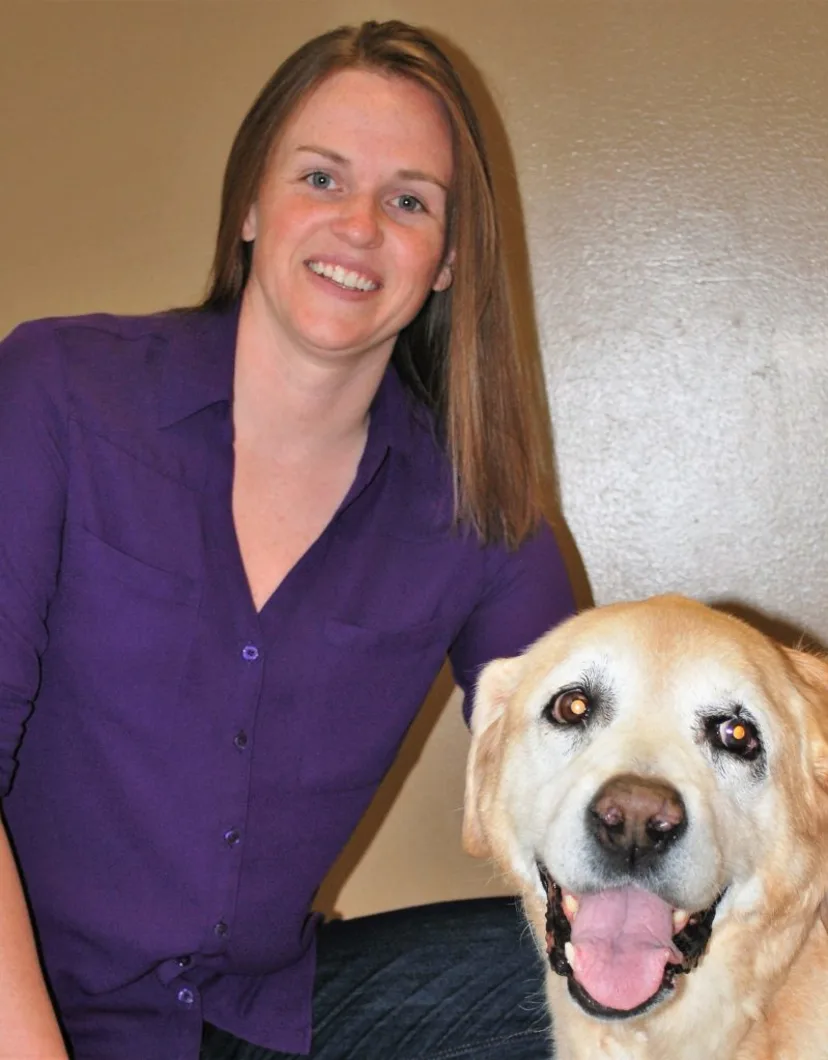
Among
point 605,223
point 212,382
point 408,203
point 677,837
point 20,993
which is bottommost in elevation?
point 20,993

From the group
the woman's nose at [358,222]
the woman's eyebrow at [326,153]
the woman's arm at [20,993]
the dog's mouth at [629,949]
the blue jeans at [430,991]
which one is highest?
the woman's eyebrow at [326,153]

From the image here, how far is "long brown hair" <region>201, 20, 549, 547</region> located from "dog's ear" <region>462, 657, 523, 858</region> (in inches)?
11.9

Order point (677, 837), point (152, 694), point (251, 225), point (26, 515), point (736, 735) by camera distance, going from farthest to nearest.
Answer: point (251, 225), point (152, 694), point (26, 515), point (736, 735), point (677, 837)

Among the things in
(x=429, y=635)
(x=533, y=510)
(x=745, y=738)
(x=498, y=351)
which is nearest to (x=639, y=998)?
(x=745, y=738)

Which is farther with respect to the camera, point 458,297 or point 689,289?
point 689,289

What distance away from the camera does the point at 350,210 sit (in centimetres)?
176

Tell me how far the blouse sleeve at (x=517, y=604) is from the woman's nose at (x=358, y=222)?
525 mm

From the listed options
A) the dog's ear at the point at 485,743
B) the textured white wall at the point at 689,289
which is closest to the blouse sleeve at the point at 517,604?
the dog's ear at the point at 485,743

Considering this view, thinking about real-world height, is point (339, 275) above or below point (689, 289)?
below

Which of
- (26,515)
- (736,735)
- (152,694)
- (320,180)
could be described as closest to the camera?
(736,735)

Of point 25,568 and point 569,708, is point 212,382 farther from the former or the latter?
point 569,708

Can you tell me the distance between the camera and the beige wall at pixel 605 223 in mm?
2592

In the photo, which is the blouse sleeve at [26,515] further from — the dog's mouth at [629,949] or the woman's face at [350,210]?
the dog's mouth at [629,949]

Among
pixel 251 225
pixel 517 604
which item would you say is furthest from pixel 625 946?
pixel 251 225
